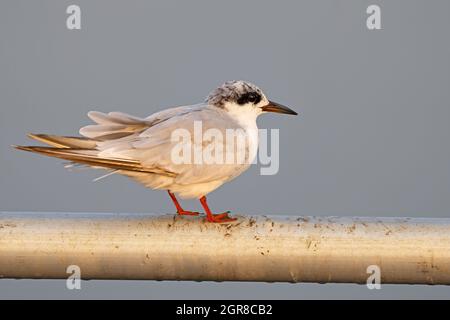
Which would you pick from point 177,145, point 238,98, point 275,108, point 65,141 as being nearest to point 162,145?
point 177,145

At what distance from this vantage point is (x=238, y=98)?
412cm

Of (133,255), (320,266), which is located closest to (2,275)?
(133,255)

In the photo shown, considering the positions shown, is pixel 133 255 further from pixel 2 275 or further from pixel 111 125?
pixel 111 125

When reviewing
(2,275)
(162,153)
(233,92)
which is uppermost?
(233,92)

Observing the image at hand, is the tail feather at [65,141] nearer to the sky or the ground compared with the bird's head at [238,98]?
nearer to the ground

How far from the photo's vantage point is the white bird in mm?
Result: 3385

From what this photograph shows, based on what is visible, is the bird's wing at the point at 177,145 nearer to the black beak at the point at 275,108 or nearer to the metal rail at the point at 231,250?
the black beak at the point at 275,108

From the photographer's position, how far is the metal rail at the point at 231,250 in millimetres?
2666

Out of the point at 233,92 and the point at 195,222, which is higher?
the point at 233,92

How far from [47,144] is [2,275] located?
2.40ft

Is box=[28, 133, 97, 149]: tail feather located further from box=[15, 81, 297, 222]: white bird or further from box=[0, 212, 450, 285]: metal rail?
box=[0, 212, 450, 285]: metal rail

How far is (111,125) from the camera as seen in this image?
12.0ft

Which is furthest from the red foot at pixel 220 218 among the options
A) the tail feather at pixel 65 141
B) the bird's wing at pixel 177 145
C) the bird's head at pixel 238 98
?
the bird's head at pixel 238 98

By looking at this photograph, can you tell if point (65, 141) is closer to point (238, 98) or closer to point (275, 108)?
point (238, 98)
